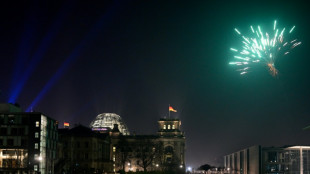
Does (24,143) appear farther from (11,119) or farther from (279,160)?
(279,160)

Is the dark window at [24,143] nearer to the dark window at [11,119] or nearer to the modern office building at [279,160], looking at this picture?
the dark window at [11,119]

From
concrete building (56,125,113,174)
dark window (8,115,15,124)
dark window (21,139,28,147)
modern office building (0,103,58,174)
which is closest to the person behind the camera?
modern office building (0,103,58,174)

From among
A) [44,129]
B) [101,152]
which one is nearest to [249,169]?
[101,152]

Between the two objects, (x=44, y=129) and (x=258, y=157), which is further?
(x=258, y=157)

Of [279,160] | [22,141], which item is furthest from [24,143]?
[279,160]

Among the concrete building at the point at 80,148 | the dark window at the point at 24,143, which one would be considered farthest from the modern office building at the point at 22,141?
the concrete building at the point at 80,148

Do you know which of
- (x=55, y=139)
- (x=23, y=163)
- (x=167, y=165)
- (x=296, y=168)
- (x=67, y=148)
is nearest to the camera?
(x=23, y=163)

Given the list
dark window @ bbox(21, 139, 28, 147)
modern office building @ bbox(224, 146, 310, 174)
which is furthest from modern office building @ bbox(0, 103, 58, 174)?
modern office building @ bbox(224, 146, 310, 174)

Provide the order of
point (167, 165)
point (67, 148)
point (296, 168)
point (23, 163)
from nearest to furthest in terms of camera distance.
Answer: point (23, 163), point (67, 148), point (296, 168), point (167, 165)

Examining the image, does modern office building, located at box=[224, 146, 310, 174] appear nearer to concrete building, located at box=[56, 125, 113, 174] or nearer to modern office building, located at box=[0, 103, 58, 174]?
concrete building, located at box=[56, 125, 113, 174]

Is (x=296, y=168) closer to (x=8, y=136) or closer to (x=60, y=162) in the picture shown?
(x=60, y=162)

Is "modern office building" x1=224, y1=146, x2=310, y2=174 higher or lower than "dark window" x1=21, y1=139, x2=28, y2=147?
lower
